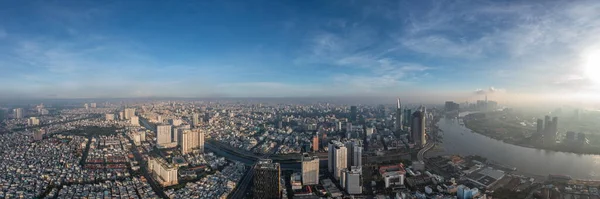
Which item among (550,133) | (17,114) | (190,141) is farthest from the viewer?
(17,114)

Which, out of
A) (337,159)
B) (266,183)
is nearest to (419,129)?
(337,159)

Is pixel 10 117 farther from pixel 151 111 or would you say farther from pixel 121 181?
pixel 121 181

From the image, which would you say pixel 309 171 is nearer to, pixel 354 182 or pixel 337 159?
pixel 337 159

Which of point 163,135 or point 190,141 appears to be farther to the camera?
point 163,135

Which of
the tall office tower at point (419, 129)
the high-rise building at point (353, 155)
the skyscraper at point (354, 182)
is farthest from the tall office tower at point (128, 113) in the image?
the tall office tower at point (419, 129)

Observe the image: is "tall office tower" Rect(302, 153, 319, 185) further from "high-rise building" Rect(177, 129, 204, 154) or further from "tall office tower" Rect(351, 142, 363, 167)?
"high-rise building" Rect(177, 129, 204, 154)

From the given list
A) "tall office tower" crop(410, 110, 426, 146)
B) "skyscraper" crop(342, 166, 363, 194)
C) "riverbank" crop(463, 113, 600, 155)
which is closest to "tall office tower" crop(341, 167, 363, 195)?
"skyscraper" crop(342, 166, 363, 194)
